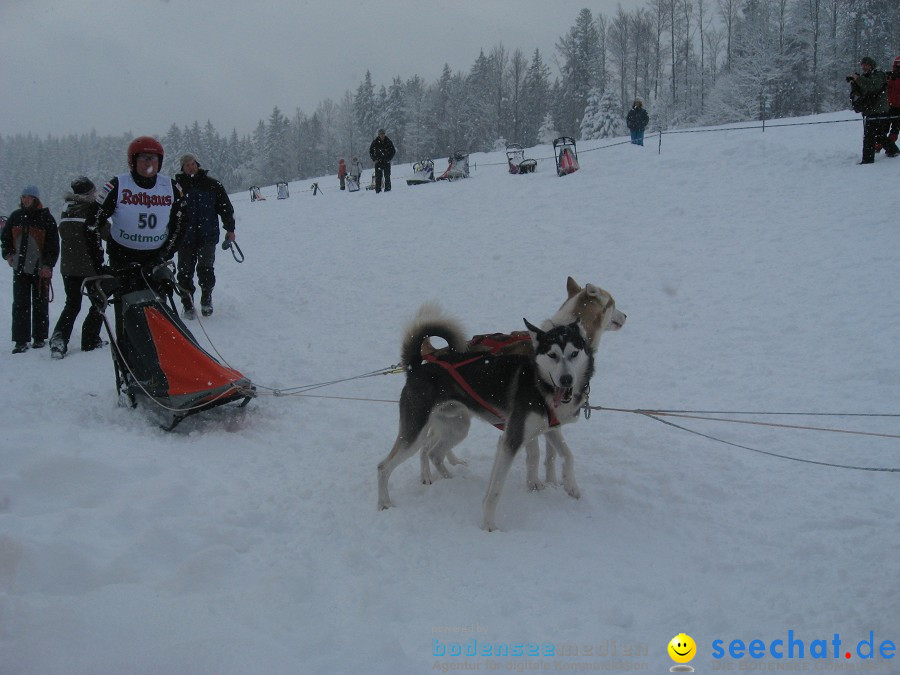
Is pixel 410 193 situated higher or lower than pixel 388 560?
higher

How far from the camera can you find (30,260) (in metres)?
6.39

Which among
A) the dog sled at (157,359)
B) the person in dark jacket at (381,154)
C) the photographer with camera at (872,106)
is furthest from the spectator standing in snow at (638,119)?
the dog sled at (157,359)

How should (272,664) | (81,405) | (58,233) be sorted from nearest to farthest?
(272,664) → (81,405) → (58,233)

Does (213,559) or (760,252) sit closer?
(213,559)

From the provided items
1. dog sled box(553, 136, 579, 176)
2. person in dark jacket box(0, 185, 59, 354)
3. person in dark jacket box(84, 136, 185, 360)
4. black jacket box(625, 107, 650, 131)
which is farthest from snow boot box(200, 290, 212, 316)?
black jacket box(625, 107, 650, 131)

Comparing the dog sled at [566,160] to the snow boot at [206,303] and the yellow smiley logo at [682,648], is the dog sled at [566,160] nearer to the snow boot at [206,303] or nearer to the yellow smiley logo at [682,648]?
the snow boot at [206,303]

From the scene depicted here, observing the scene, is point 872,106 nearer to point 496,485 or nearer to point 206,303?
point 496,485

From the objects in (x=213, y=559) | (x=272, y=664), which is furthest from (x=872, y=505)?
(x=213, y=559)

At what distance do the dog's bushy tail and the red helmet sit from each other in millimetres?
2743

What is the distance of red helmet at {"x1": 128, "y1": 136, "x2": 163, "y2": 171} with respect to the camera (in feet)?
15.2

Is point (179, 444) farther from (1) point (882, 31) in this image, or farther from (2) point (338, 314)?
(1) point (882, 31)

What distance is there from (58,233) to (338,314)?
3447 mm

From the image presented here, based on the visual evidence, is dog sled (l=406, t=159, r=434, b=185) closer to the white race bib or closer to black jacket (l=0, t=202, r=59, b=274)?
black jacket (l=0, t=202, r=59, b=274)

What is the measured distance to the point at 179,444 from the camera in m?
4.13
